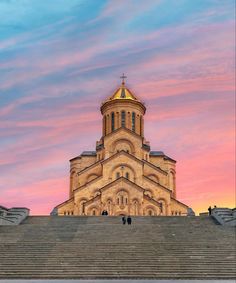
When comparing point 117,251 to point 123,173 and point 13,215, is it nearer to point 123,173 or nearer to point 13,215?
point 13,215

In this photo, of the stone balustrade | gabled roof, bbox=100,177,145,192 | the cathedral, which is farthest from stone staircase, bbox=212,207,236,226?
gabled roof, bbox=100,177,145,192

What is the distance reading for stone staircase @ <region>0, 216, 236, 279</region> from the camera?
14594mm

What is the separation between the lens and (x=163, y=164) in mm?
48000

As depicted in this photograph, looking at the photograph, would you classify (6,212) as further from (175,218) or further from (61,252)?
(175,218)

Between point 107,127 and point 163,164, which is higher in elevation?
point 107,127

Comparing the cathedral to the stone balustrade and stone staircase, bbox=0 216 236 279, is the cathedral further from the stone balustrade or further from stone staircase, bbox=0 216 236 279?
stone staircase, bbox=0 216 236 279

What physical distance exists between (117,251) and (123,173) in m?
23.5

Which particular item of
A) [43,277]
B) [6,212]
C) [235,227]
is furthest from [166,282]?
[6,212]

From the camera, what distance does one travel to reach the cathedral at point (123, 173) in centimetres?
3606

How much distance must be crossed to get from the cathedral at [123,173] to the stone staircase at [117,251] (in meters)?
9.29

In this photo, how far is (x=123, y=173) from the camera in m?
40.0

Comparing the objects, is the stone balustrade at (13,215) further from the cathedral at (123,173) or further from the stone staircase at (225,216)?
the stone staircase at (225,216)

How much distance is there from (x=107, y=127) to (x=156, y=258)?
33.0 m

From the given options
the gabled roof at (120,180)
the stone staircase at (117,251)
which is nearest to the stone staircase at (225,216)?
the stone staircase at (117,251)
